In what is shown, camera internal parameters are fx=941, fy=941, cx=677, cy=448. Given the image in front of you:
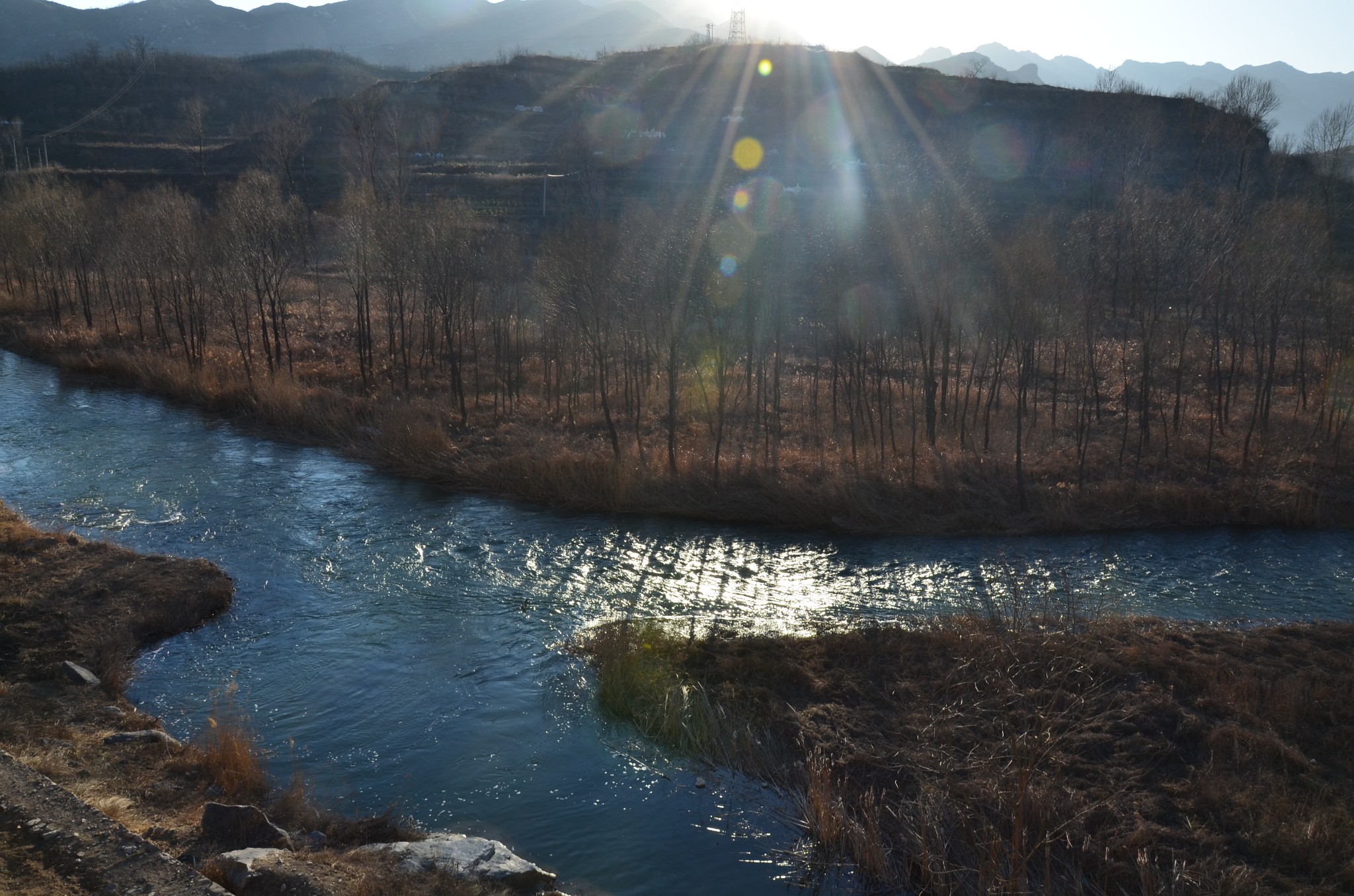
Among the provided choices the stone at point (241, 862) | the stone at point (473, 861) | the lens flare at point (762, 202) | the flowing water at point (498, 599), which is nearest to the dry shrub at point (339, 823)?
the stone at point (473, 861)

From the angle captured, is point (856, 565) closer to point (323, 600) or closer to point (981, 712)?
point (981, 712)

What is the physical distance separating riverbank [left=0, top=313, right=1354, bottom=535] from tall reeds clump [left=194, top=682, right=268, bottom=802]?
1057cm

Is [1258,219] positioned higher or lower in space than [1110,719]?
higher

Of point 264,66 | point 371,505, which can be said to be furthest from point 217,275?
point 264,66

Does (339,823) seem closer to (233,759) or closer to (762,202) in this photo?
(233,759)

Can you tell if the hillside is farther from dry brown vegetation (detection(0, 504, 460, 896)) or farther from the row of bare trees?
dry brown vegetation (detection(0, 504, 460, 896))

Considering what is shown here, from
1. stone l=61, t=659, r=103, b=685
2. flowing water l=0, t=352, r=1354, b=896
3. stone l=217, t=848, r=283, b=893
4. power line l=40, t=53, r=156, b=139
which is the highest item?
power line l=40, t=53, r=156, b=139

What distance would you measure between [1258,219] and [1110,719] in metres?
20.1

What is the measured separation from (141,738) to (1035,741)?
8.65 metres

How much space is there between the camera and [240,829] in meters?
7.77

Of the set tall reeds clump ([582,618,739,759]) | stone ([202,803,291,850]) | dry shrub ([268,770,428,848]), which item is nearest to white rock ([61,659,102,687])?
dry shrub ([268,770,428,848])

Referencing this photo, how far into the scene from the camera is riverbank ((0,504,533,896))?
7043mm

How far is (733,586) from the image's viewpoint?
15.8m

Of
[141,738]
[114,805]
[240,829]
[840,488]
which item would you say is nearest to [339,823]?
[240,829]
